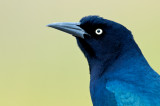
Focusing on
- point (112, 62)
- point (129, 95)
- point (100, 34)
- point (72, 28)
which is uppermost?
point (72, 28)

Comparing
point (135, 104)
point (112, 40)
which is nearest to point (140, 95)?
point (135, 104)

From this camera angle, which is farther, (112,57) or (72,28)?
(72,28)

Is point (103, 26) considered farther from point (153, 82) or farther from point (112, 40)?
point (153, 82)

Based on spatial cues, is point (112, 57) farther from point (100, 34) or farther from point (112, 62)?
point (100, 34)

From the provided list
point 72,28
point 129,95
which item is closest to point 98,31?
point 72,28

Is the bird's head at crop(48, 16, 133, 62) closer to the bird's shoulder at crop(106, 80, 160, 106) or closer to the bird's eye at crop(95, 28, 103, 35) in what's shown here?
the bird's eye at crop(95, 28, 103, 35)

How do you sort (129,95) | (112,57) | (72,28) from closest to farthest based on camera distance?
(129,95) < (112,57) < (72,28)
